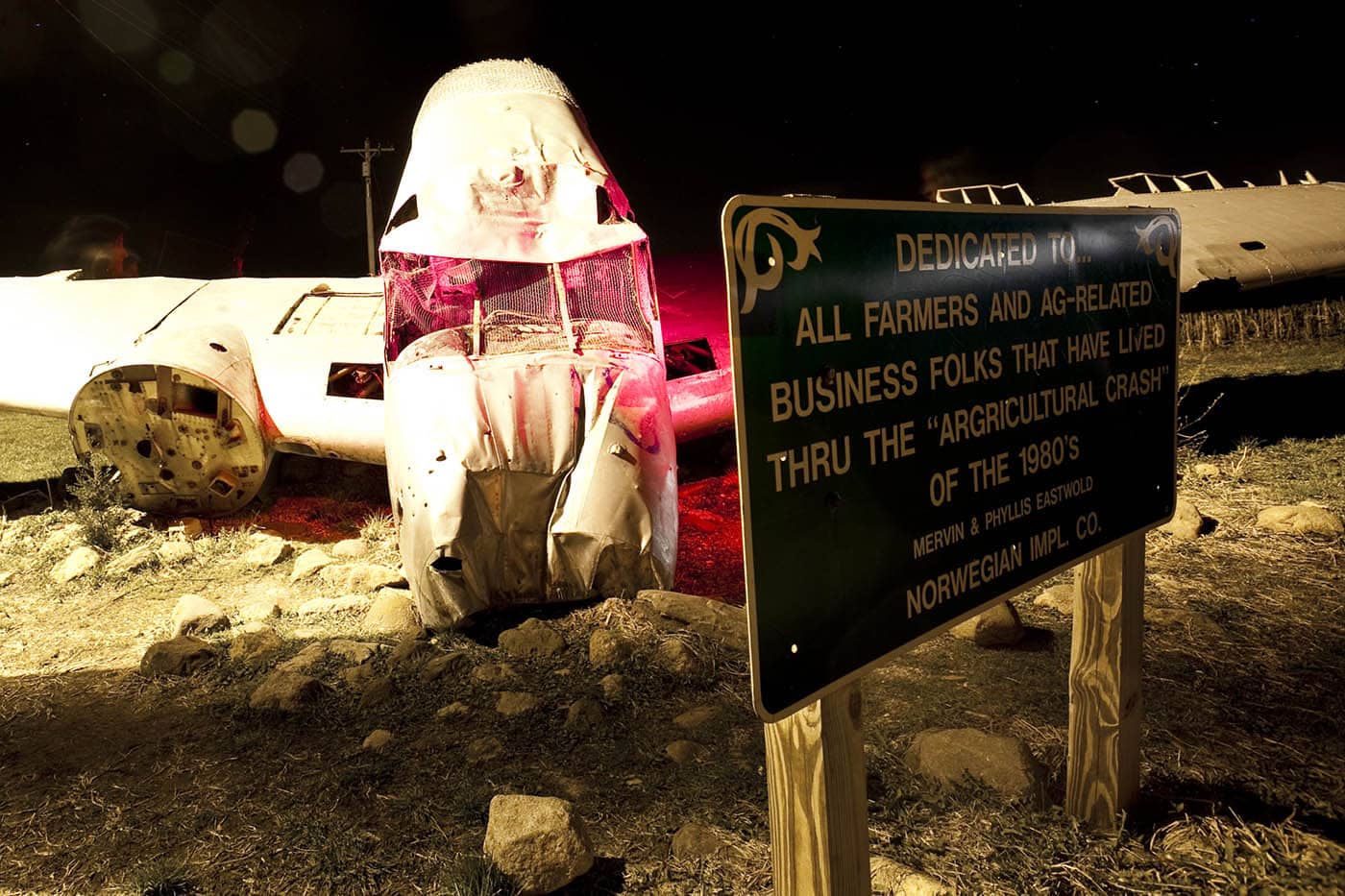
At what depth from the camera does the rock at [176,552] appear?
8.10 m

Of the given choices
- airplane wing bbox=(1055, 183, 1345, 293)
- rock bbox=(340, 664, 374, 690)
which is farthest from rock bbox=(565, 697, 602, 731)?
airplane wing bbox=(1055, 183, 1345, 293)

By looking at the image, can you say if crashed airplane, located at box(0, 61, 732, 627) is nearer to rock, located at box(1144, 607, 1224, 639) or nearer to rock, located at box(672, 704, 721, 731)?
rock, located at box(672, 704, 721, 731)

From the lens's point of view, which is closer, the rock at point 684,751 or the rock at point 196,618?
the rock at point 684,751

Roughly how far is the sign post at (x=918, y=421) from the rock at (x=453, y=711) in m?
3.15

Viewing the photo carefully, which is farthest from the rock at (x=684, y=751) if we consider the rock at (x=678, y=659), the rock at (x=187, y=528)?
the rock at (x=187, y=528)

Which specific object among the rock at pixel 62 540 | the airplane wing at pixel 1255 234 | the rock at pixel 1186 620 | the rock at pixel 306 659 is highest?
the airplane wing at pixel 1255 234

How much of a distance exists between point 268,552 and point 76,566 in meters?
1.59

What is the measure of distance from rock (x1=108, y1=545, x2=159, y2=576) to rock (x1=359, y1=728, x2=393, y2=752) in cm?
451

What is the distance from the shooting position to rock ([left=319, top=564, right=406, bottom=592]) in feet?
23.8

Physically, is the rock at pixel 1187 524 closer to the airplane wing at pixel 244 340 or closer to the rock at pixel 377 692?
the rock at pixel 377 692

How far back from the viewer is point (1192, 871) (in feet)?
9.88

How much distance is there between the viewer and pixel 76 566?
25.6 ft

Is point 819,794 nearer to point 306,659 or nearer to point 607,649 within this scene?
point 607,649

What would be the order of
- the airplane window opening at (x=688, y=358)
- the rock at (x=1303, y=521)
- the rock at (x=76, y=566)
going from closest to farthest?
1. the rock at (x=1303, y=521)
2. the rock at (x=76, y=566)
3. the airplane window opening at (x=688, y=358)
